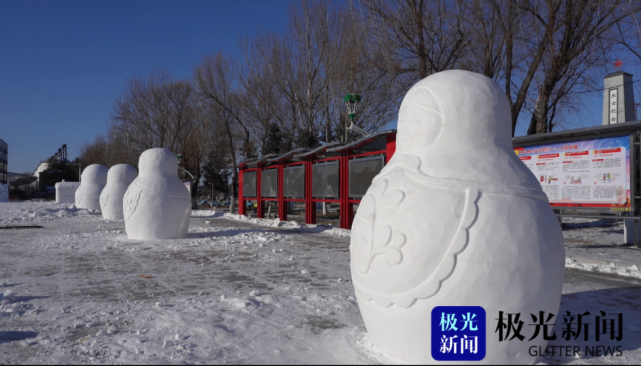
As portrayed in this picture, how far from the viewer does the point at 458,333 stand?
124 inches

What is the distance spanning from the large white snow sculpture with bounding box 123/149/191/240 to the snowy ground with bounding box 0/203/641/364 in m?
1.16

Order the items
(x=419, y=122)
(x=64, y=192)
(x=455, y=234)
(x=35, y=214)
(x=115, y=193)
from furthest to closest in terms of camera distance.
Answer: (x=64, y=192) → (x=35, y=214) → (x=115, y=193) → (x=419, y=122) → (x=455, y=234)

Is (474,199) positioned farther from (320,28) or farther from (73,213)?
(73,213)

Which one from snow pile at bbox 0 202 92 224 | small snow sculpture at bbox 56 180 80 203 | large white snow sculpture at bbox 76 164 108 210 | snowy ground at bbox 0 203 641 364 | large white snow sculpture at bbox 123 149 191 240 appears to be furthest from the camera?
small snow sculpture at bbox 56 180 80 203

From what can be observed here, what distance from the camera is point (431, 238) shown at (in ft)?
10.4

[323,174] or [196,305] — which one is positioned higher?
[323,174]

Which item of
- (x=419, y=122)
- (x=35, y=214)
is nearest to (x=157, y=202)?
(x=419, y=122)

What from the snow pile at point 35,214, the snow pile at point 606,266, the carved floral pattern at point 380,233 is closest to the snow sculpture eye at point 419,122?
the carved floral pattern at point 380,233

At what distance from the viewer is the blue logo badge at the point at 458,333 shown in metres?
3.14

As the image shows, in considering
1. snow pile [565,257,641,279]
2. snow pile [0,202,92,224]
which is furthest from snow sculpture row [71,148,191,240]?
snow pile [0,202,92,224]

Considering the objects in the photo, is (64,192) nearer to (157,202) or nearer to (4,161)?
(157,202)

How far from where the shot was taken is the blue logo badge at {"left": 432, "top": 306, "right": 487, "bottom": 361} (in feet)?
10.3

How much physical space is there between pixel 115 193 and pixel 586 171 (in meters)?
17.8

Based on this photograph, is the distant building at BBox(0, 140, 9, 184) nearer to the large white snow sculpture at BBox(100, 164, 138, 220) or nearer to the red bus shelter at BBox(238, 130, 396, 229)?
the large white snow sculpture at BBox(100, 164, 138, 220)
